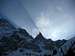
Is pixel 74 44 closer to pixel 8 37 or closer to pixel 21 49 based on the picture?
pixel 21 49

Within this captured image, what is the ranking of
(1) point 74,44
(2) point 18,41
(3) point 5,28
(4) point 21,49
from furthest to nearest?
(3) point 5,28
(2) point 18,41
(4) point 21,49
(1) point 74,44

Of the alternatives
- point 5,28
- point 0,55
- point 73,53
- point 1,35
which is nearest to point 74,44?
point 73,53

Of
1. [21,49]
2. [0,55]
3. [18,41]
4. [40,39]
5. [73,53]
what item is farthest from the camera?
[40,39]

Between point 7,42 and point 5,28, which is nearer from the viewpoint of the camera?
point 7,42

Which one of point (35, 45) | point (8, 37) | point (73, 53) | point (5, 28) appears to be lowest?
point (73, 53)

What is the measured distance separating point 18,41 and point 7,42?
7.93 m

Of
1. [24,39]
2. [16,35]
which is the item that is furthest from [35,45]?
[16,35]

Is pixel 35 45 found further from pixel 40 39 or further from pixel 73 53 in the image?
pixel 73 53

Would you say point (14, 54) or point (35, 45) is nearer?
point (14, 54)

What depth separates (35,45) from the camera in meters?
96.4

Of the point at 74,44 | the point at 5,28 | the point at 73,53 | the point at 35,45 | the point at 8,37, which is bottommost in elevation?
the point at 73,53

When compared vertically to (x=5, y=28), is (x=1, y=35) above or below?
below

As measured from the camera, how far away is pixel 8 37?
336 ft

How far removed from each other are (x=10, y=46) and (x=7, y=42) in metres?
5.14
